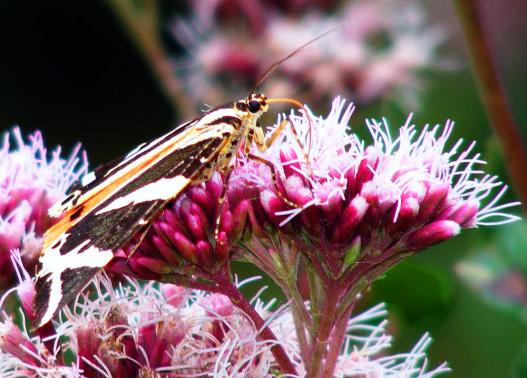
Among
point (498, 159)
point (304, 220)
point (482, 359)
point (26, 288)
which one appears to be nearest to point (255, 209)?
point (304, 220)

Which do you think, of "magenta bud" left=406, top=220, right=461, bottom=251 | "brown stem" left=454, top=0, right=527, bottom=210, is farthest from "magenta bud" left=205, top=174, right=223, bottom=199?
"brown stem" left=454, top=0, right=527, bottom=210

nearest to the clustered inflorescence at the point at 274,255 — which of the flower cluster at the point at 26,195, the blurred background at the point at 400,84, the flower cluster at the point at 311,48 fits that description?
the flower cluster at the point at 26,195

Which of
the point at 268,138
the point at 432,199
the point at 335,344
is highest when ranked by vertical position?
the point at 268,138

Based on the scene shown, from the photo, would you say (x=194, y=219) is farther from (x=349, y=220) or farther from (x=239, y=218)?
(x=349, y=220)

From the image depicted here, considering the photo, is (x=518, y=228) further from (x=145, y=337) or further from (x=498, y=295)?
(x=145, y=337)

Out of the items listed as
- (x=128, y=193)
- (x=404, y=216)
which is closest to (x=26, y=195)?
(x=128, y=193)

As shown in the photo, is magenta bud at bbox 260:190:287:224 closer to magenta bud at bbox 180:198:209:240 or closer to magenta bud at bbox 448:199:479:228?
magenta bud at bbox 180:198:209:240
